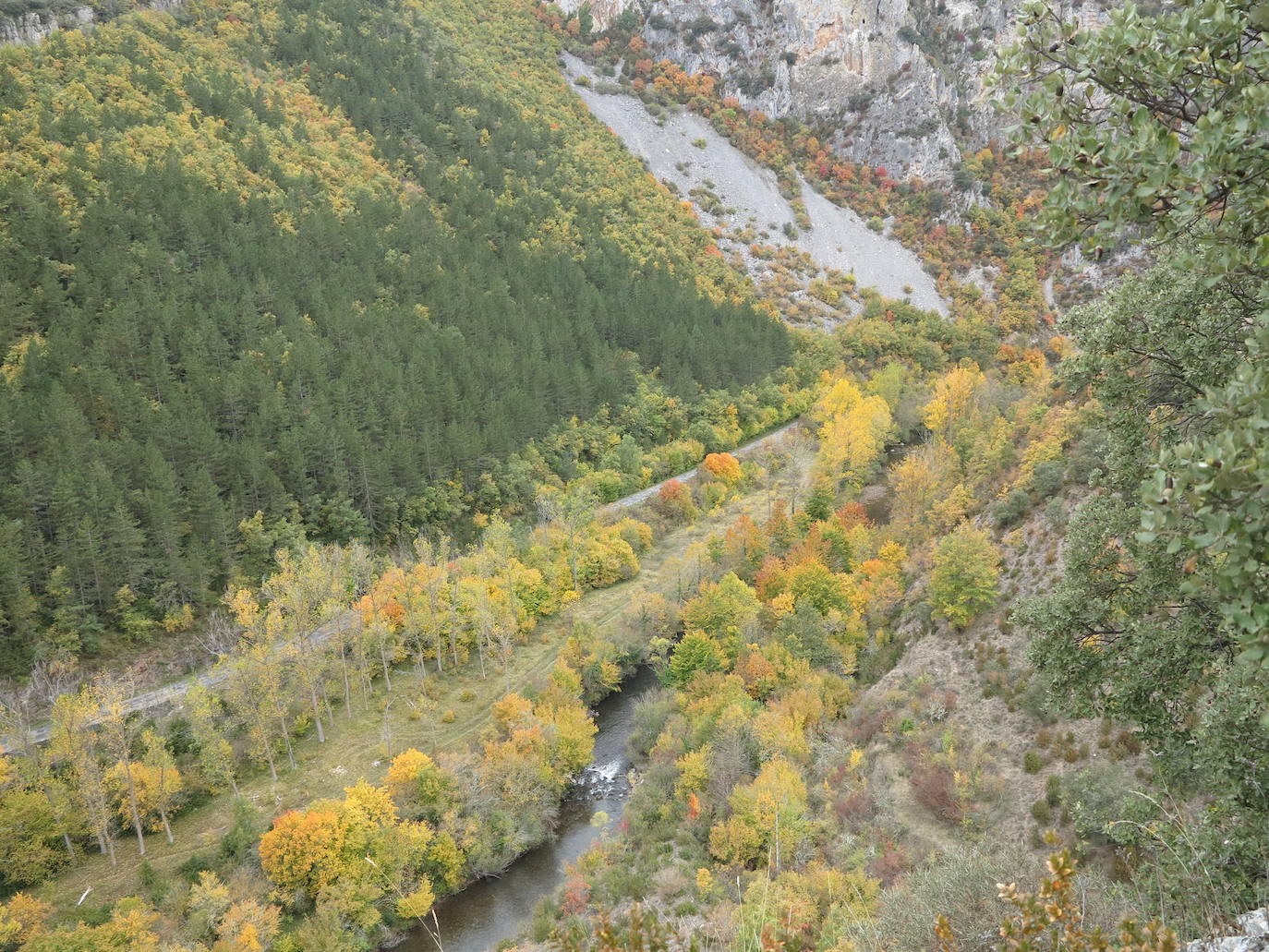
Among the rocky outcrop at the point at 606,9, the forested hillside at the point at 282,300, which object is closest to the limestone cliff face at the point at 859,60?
the rocky outcrop at the point at 606,9

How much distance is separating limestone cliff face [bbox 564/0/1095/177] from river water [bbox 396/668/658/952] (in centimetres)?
14087

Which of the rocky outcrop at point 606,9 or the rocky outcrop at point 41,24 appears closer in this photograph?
the rocky outcrop at point 41,24

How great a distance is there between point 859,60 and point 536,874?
166380mm

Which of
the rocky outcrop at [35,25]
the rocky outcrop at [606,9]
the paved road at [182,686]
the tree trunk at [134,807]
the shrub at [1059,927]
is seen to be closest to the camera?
the shrub at [1059,927]

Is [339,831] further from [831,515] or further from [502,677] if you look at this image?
[831,515]

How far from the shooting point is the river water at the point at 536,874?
111ft

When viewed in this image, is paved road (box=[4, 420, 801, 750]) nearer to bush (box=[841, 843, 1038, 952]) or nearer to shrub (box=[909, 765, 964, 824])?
shrub (box=[909, 765, 964, 824])

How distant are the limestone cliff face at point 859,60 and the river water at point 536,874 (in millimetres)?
140873

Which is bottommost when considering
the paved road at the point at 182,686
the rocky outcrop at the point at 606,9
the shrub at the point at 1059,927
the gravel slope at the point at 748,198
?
the paved road at the point at 182,686

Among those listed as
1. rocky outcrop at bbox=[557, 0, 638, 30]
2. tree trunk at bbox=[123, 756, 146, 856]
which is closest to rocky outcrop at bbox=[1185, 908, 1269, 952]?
tree trunk at bbox=[123, 756, 146, 856]

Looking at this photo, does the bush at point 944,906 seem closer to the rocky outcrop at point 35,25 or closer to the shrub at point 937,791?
the shrub at point 937,791

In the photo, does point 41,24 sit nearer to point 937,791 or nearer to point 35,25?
point 35,25

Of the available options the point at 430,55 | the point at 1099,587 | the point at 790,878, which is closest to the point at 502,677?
the point at 790,878

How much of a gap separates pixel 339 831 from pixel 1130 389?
35.3 m
